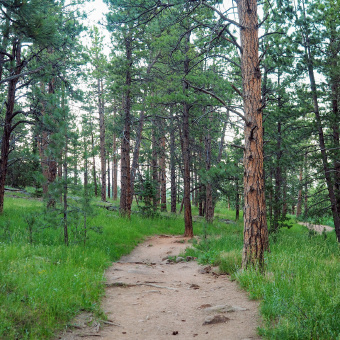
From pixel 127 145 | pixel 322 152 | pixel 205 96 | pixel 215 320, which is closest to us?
pixel 215 320

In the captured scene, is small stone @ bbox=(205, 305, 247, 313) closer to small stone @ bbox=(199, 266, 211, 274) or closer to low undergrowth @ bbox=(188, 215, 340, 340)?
low undergrowth @ bbox=(188, 215, 340, 340)

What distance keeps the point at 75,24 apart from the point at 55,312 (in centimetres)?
1088

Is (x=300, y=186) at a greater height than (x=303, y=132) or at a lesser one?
lesser

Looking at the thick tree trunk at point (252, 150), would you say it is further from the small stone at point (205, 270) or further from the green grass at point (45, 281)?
the green grass at point (45, 281)

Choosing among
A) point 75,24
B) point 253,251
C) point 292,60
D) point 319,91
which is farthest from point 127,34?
point 253,251

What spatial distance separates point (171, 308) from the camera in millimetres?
5141

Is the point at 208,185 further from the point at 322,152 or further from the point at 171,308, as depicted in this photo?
the point at 171,308

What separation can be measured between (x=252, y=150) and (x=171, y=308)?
344 centimetres

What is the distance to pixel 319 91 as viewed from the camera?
11219 millimetres

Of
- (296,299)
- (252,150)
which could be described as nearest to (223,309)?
(296,299)

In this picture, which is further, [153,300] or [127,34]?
[127,34]

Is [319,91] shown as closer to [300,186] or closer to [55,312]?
[300,186]

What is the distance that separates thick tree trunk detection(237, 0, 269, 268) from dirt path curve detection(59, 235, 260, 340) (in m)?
0.92

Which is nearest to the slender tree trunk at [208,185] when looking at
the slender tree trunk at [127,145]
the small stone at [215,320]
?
the slender tree trunk at [127,145]
